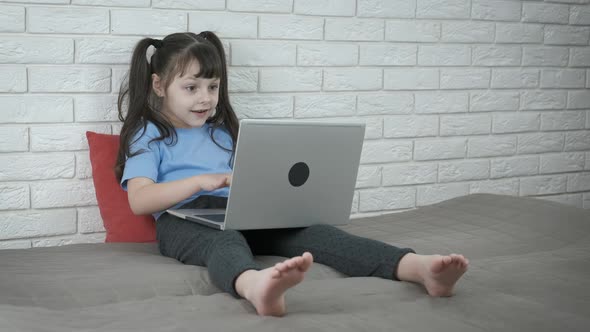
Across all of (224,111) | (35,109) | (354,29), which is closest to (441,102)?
(354,29)

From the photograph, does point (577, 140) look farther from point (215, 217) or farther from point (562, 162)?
point (215, 217)

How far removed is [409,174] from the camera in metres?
2.99

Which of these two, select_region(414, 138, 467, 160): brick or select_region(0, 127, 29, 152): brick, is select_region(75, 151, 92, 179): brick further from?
select_region(414, 138, 467, 160): brick

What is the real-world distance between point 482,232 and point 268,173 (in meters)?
0.79

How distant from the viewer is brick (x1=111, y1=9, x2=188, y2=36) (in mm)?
2365

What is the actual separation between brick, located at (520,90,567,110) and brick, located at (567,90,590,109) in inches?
1.2

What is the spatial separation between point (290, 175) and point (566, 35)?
1830 millimetres

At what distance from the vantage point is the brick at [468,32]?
2992 millimetres

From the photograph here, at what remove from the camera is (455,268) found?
1.64m

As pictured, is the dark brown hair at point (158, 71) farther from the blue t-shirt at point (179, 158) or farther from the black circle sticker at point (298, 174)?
the black circle sticker at point (298, 174)

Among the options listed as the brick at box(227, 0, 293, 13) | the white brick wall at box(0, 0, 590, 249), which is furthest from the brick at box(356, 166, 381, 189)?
the brick at box(227, 0, 293, 13)

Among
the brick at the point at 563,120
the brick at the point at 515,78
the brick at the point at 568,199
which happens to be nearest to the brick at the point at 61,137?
the brick at the point at 515,78

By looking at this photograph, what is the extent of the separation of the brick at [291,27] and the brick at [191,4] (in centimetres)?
16

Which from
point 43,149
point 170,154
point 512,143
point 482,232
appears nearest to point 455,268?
point 482,232
